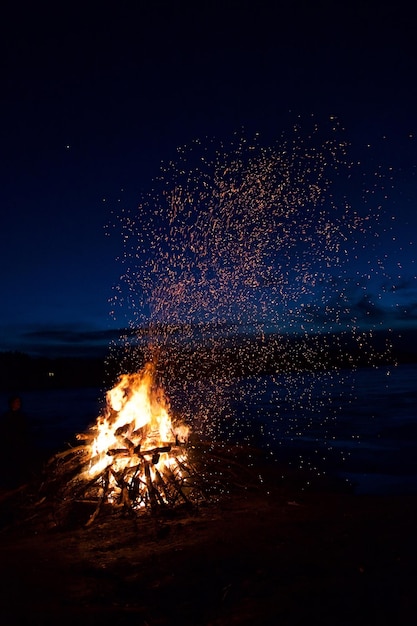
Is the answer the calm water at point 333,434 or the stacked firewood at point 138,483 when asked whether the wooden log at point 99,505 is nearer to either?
the stacked firewood at point 138,483

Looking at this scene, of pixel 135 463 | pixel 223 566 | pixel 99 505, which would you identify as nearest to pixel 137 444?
pixel 135 463

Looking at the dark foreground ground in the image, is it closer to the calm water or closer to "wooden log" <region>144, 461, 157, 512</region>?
"wooden log" <region>144, 461, 157, 512</region>

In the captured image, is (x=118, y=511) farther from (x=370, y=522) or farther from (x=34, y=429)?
(x=34, y=429)

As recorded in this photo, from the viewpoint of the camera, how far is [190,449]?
991 centimetres

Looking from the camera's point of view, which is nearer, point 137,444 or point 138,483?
point 138,483

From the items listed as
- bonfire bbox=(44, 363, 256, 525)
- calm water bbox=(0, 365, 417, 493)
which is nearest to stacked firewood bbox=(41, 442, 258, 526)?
bonfire bbox=(44, 363, 256, 525)

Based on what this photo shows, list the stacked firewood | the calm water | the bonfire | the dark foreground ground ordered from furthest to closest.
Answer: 1. the calm water
2. the bonfire
3. the stacked firewood
4. the dark foreground ground

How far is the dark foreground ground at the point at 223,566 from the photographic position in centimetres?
473

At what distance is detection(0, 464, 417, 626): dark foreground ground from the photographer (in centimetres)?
473

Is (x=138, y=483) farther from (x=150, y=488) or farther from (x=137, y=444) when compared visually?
(x=137, y=444)

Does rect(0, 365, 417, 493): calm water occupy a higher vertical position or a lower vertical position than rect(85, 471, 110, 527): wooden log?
lower

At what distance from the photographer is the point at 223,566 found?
19.1 feet

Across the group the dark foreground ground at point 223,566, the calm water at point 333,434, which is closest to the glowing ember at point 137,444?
the dark foreground ground at point 223,566

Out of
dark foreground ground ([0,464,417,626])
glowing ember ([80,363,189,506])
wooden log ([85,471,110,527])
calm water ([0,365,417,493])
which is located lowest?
calm water ([0,365,417,493])
